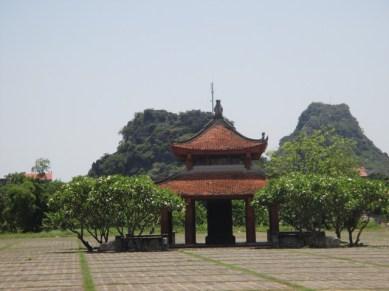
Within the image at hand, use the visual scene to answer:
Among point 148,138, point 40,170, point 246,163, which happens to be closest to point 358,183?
point 246,163

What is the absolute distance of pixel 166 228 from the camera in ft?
137

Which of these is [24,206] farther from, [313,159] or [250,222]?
[250,222]

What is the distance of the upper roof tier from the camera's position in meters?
41.9

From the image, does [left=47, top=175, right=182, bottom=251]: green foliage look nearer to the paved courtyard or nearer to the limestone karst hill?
the paved courtyard

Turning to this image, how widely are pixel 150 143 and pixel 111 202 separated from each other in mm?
108137

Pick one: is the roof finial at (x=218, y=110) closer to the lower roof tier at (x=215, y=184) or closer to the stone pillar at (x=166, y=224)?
the lower roof tier at (x=215, y=184)

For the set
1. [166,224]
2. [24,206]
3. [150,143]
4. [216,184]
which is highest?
[150,143]

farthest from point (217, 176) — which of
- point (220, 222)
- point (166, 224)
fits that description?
point (166, 224)

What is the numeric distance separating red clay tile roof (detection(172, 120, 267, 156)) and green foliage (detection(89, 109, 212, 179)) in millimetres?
86774

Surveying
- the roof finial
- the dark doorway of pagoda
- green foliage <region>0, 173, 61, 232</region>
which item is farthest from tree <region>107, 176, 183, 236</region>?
green foliage <region>0, 173, 61, 232</region>

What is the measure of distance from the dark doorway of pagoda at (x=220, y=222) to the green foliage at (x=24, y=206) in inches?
1553

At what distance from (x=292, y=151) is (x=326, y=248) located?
126ft

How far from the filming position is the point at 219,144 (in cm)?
4259

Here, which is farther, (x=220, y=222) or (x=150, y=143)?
(x=150, y=143)
